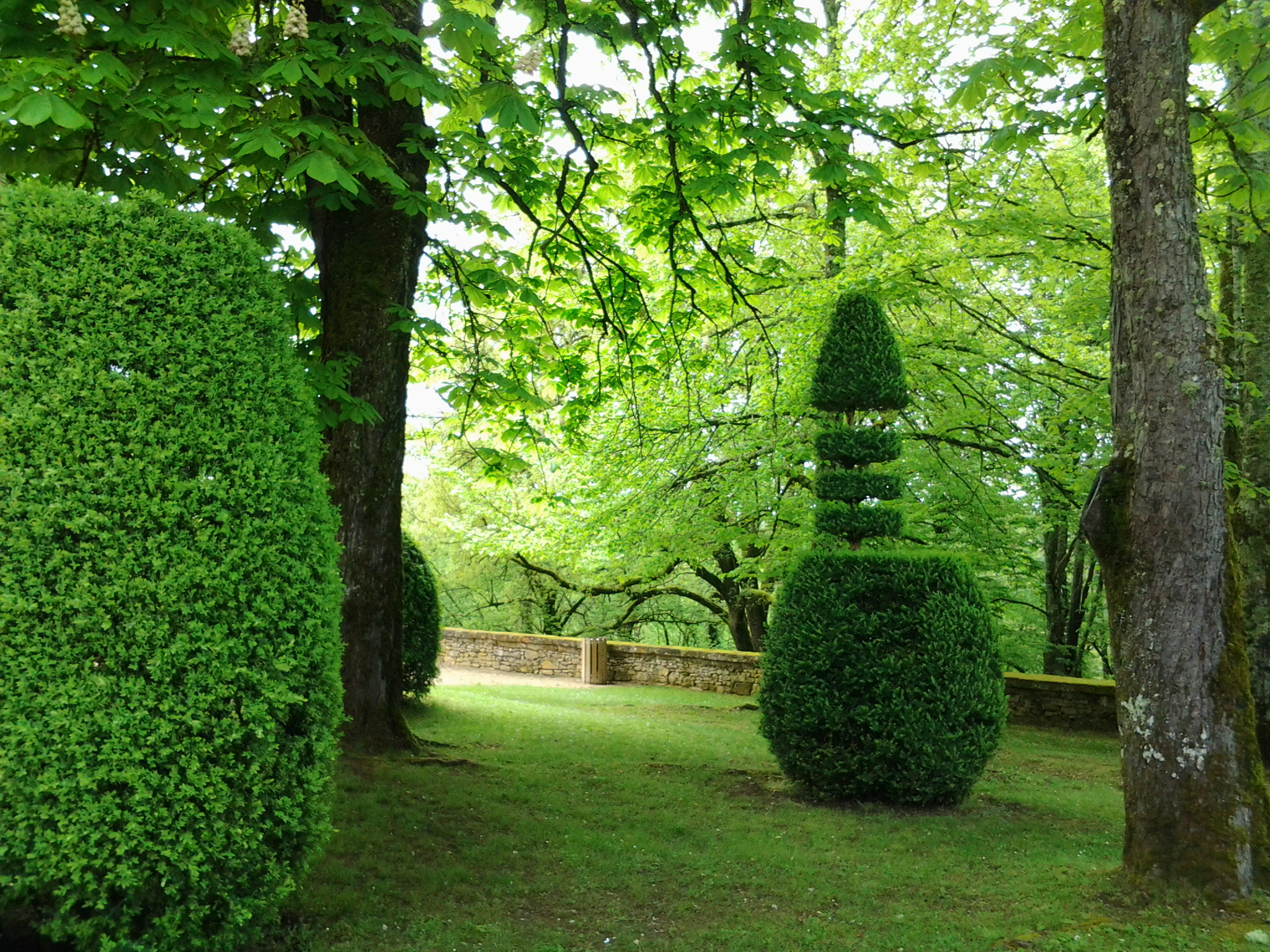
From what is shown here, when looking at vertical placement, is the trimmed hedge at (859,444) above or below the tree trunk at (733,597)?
above

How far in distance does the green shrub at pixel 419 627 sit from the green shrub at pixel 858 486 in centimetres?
536

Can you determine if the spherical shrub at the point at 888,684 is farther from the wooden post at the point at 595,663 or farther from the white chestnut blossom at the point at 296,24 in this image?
the wooden post at the point at 595,663

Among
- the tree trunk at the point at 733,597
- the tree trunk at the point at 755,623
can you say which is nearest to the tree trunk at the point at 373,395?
the tree trunk at the point at 733,597

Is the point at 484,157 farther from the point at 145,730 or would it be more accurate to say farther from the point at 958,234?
the point at 958,234

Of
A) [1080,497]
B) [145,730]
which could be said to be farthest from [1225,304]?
[145,730]

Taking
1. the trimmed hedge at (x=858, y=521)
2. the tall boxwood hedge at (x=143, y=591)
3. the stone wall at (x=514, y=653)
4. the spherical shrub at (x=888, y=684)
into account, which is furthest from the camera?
the stone wall at (x=514, y=653)

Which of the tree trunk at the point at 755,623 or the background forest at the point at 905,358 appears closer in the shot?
the background forest at the point at 905,358

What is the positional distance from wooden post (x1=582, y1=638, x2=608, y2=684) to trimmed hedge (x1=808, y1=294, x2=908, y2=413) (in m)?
10.7

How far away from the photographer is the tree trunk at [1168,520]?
4.73m

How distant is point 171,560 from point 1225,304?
10.5 metres

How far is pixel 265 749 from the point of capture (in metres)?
3.64

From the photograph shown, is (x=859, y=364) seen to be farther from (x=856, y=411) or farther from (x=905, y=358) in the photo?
(x=905, y=358)

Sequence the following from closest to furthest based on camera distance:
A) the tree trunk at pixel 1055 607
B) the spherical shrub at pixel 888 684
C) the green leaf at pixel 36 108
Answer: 1. the green leaf at pixel 36 108
2. the spherical shrub at pixel 888 684
3. the tree trunk at pixel 1055 607

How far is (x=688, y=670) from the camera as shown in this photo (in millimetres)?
16828
